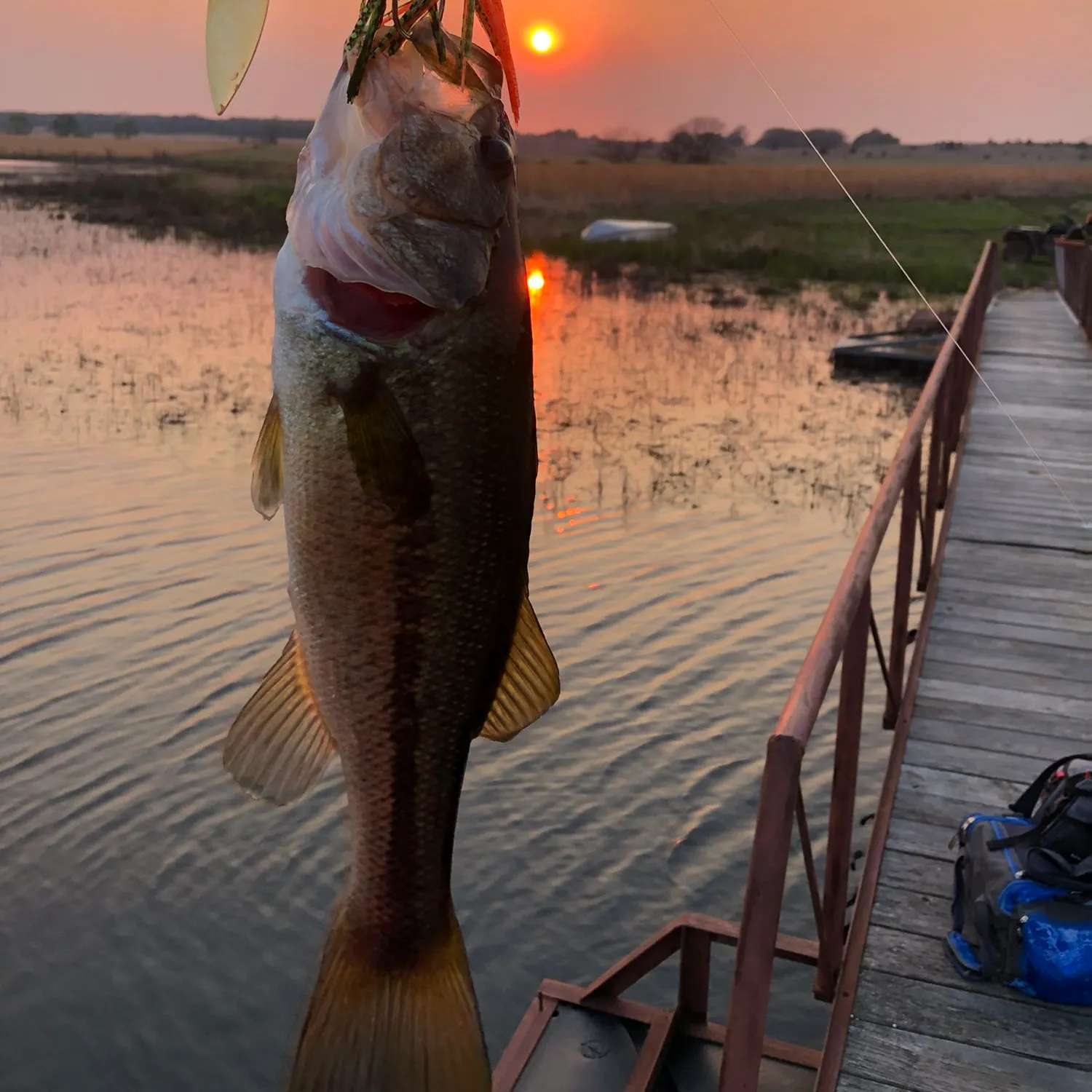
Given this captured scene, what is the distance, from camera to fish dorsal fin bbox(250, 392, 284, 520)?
4.12 feet

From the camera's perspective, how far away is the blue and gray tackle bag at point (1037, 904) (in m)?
3.71

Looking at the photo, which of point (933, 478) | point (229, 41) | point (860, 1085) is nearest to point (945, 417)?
point (933, 478)

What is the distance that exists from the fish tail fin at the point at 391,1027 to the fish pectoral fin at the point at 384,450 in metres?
0.49

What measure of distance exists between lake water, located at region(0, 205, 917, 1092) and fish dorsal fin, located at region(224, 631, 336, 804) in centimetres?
173

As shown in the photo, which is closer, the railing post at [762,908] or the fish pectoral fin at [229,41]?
the fish pectoral fin at [229,41]

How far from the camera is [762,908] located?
267cm

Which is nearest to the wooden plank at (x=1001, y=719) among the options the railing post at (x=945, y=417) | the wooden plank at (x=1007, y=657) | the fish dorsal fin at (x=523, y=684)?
the wooden plank at (x=1007, y=657)

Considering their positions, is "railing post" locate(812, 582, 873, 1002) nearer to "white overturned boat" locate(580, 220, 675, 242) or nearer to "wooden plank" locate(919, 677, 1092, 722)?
"wooden plank" locate(919, 677, 1092, 722)

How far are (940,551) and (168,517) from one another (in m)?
7.02

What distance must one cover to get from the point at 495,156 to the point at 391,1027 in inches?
35.8

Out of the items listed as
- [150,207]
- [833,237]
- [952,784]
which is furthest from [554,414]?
[833,237]

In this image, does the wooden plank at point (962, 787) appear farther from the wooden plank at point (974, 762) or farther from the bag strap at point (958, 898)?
the bag strap at point (958, 898)

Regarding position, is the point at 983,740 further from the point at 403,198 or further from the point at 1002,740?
the point at 403,198

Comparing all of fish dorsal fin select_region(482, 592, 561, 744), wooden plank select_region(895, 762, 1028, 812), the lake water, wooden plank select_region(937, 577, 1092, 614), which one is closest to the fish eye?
fish dorsal fin select_region(482, 592, 561, 744)
